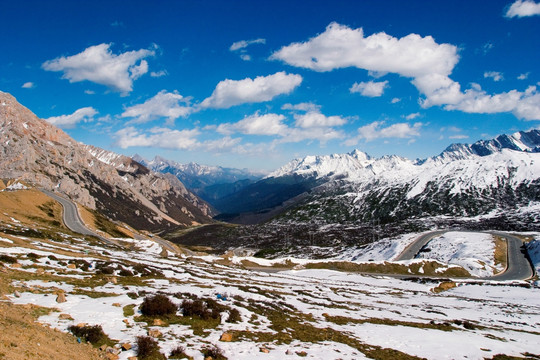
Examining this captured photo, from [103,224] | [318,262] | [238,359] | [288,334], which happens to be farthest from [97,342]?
[103,224]

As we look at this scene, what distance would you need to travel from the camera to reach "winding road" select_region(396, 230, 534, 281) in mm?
88869

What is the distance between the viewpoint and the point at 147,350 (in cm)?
1319

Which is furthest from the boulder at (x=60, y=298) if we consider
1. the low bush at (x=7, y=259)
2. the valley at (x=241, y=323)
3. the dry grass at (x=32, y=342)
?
the low bush at (x=7, y=259)

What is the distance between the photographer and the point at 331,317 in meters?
27.1

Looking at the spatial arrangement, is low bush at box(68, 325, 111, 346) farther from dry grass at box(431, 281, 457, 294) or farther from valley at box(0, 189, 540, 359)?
dry grass at box(431, 281, 457, 294)

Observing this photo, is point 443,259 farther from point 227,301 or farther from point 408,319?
point 227,301

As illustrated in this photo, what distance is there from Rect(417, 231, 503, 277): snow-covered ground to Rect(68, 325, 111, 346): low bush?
107 metres

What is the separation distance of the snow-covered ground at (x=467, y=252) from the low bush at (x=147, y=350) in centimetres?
10539

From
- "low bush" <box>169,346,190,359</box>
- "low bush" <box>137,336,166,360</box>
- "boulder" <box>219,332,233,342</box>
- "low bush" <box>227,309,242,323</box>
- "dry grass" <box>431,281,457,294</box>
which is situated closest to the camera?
"low bush" <box>137,336,166,360</box>

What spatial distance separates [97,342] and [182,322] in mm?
5198

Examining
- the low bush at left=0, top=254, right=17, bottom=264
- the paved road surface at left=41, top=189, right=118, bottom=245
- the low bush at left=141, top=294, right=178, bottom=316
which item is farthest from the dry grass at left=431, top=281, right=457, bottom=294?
the paved road surface at left=41, top=189, right=118, bottom=245

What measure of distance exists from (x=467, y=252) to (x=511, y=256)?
13963 millimetres

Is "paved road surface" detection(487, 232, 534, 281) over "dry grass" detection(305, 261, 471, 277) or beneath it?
over

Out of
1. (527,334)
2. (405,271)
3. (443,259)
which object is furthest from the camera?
(443,259)
